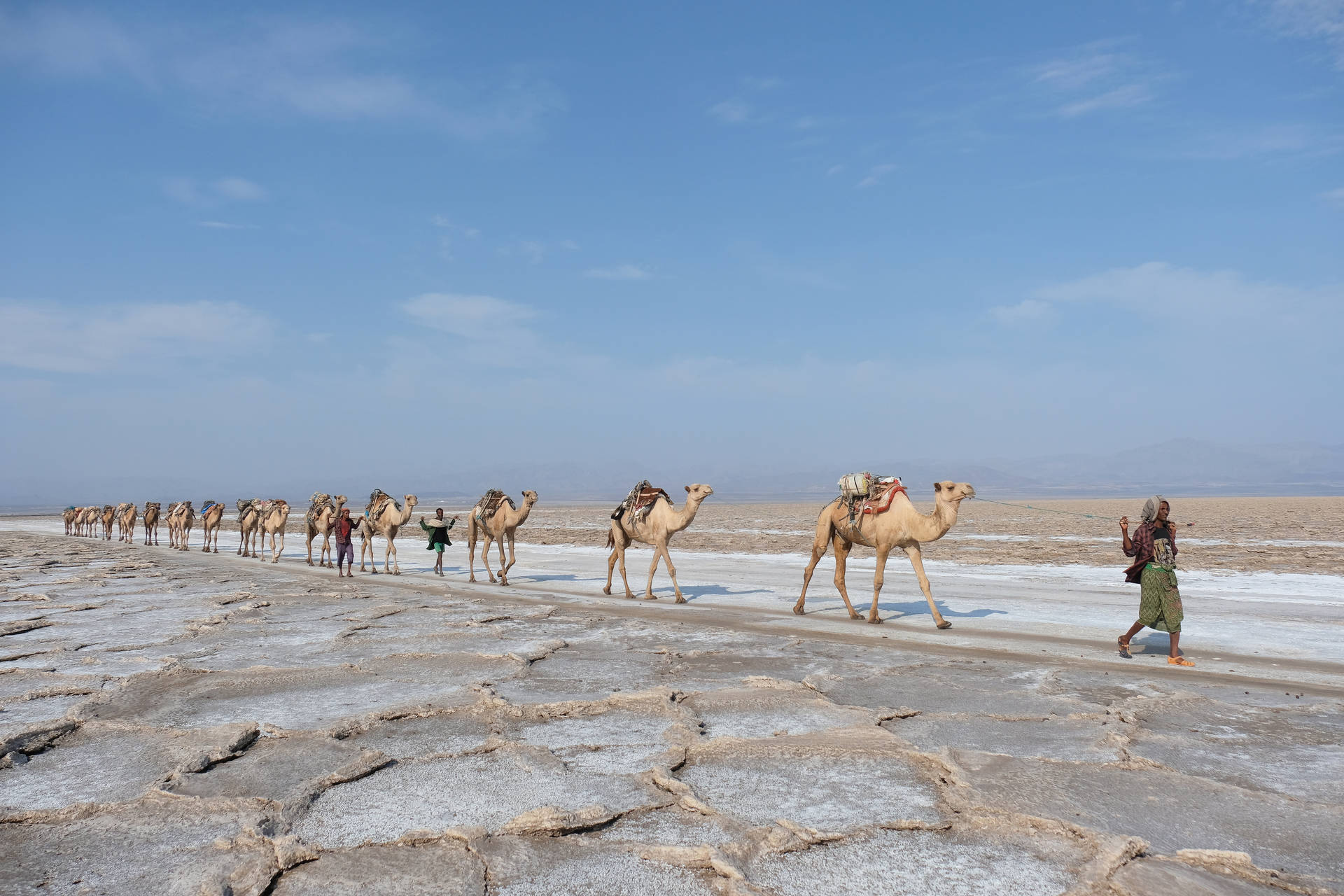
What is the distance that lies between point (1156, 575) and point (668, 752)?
17.8ft

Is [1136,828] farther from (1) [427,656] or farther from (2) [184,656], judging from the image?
(2) [184,656]

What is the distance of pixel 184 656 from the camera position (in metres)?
8.51

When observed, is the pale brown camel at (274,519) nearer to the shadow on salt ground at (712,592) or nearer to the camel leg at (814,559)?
the shadow on salt ground at (712,592)

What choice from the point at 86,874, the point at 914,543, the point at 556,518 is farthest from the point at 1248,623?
the point at 556,518

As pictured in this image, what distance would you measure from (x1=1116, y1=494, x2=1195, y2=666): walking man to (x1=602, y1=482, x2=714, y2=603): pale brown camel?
5955 millimetres

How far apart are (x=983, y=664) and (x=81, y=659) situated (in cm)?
873

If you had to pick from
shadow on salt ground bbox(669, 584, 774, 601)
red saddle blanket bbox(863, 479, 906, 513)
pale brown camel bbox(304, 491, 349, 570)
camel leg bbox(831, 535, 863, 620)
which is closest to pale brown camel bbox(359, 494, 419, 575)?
pale brown camel bbox(304, 491, 349, 570)

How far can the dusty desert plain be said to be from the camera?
3.78 m

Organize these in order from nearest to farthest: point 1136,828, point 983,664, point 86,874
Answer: point 86,874, point 1136,828, point 983,664

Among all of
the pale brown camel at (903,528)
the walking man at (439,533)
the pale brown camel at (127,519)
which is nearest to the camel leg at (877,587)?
the pale brown camel at (903,528)

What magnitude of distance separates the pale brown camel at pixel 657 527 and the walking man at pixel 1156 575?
5955mm

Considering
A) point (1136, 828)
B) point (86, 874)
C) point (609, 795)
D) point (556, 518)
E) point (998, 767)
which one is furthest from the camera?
point (556, 518)

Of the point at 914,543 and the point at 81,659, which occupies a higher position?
the point at 914,543

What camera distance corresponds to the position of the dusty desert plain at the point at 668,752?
378cm
